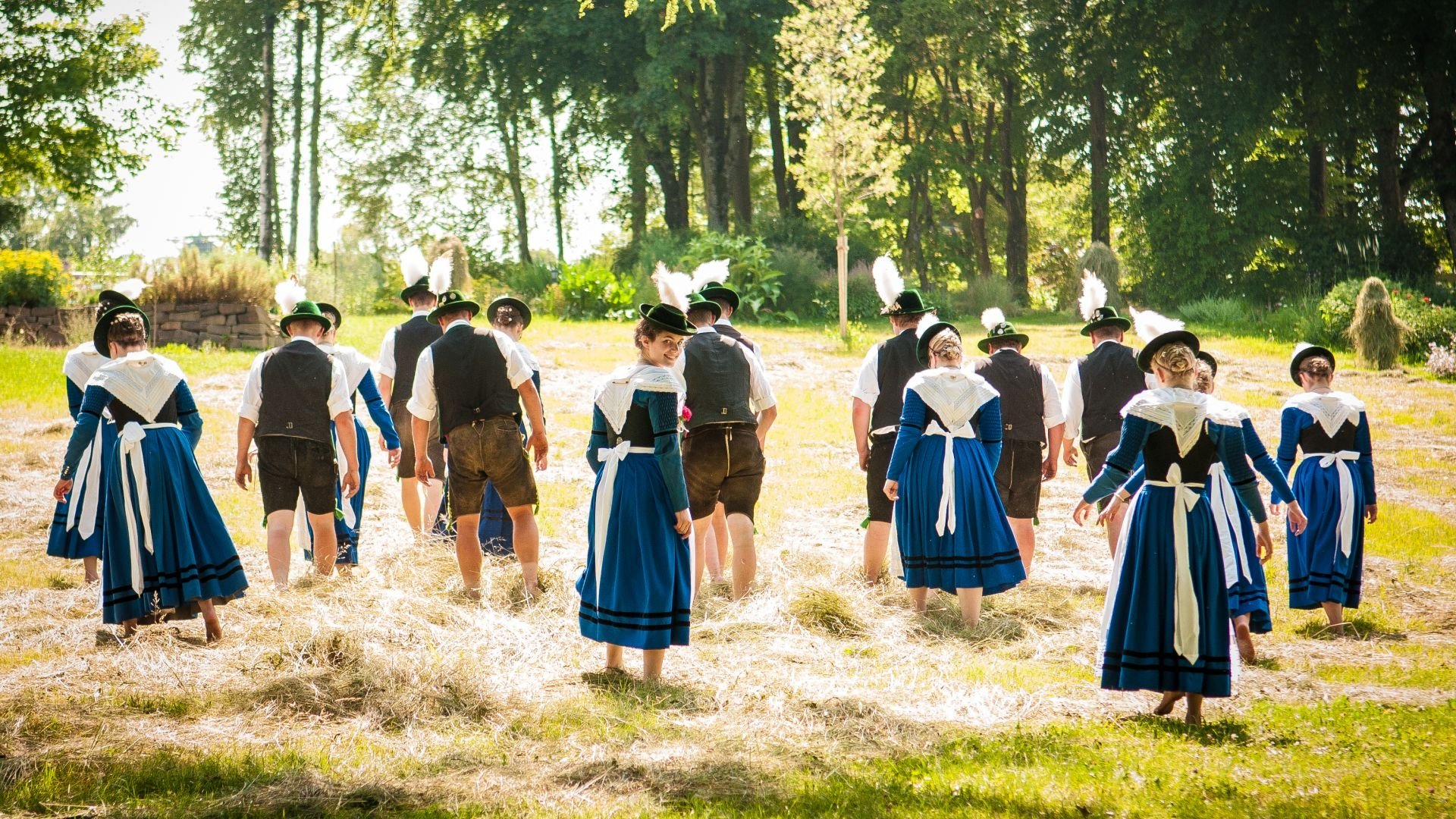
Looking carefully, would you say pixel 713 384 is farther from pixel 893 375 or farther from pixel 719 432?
pixel 893 375

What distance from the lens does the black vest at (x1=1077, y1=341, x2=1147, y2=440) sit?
28.1ft

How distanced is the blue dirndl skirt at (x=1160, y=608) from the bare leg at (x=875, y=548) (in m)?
2.75

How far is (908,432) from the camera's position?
752cm

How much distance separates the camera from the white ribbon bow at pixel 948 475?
7398mm

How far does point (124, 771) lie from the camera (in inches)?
187

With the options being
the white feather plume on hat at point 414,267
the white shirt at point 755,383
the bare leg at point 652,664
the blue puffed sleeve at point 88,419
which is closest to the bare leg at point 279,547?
the blue puffed sleeve at point 88,419

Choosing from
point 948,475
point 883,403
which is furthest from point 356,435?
point 948,475

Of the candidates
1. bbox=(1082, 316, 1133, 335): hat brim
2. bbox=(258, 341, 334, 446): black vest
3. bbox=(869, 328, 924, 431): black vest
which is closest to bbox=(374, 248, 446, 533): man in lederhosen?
bbox=(258, 341, 334, 446): black vest

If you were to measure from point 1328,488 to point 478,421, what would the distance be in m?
5.54

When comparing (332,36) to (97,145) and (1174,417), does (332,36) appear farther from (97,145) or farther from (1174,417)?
(1174,417)

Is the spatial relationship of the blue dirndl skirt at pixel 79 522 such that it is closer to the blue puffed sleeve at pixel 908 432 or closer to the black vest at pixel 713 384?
the black vest at pixel 713 384

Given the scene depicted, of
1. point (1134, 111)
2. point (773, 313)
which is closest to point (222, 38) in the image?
point (773, 313)

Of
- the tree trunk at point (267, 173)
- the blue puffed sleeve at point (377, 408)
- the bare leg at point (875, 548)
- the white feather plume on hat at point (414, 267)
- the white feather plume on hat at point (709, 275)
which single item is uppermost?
the tree trunk at point (267, 173)

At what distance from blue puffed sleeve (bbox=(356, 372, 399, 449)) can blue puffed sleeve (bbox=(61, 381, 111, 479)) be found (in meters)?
2.11
